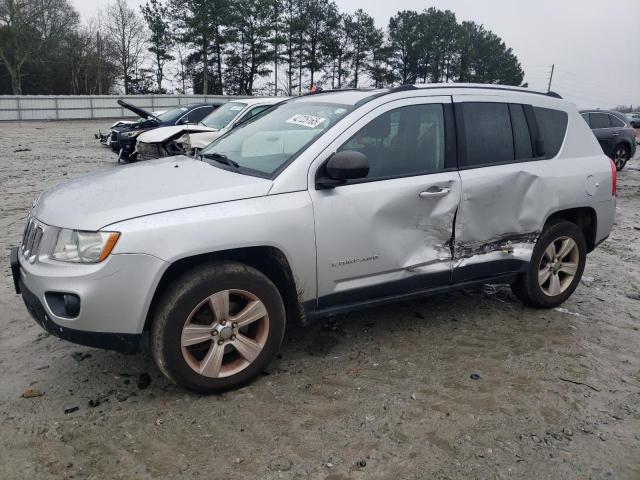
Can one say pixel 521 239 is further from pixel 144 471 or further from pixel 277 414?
pixel 144 471

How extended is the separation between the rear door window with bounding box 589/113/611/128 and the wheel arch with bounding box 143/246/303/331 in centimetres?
1380

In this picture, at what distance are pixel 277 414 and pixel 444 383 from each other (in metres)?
1.11

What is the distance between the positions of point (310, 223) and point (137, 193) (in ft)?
3.38

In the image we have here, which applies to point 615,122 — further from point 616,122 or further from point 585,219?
point 585,219

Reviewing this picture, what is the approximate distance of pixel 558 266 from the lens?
467 centimetres

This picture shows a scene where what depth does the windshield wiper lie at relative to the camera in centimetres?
369

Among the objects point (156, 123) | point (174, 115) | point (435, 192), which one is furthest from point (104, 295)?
point (156, 123)

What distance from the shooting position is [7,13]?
42.8m

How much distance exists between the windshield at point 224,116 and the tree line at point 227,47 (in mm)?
39468

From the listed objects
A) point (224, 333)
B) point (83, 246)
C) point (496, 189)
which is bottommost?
point (224, 333)

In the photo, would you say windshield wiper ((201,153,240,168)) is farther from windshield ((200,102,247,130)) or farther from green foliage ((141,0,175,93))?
green foliage ((141,0,175,93))

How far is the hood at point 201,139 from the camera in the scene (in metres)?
10.0

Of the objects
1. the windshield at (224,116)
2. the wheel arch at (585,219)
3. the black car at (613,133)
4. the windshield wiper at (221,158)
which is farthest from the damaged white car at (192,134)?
the black car at (613,133)

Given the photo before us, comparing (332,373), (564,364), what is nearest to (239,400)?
(332,373)
